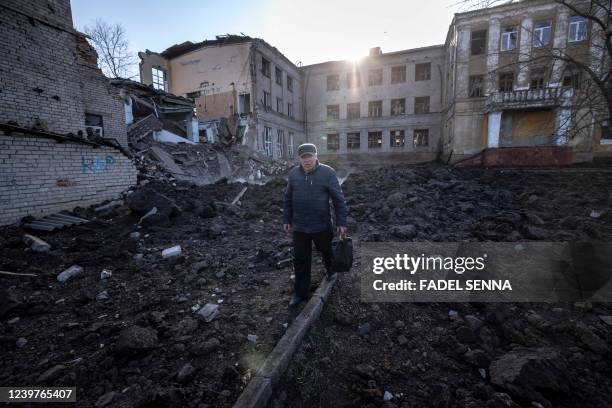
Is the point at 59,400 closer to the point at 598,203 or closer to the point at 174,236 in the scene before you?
the point at 174,236

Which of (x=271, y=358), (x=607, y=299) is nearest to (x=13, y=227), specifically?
(x=271, y=358)

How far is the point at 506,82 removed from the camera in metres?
20.6

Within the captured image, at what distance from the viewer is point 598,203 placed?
7594 mm

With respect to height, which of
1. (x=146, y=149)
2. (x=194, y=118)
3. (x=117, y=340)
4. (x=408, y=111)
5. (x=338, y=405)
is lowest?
(x=338, y=405)

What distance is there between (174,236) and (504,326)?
18.9 ft

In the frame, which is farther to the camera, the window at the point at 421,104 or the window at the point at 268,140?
the window at the point at 421,104

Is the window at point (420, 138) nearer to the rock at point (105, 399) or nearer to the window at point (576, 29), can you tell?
the window at point (576, 29)

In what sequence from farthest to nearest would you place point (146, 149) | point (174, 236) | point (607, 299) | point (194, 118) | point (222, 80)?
point (222, 80) → point (194, 118) → point (146, 149) → point (174, 236) → point (607, 299)

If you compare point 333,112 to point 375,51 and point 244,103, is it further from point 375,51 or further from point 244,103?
point 244,103

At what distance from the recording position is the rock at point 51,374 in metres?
2.25

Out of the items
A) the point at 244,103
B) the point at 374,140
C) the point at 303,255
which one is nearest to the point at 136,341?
the point at 303,255

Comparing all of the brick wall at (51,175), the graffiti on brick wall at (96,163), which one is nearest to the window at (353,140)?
the brick wall at (51,175)

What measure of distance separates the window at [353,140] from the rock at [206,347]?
1159 inches

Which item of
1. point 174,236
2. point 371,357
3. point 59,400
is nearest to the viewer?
point 59,400
